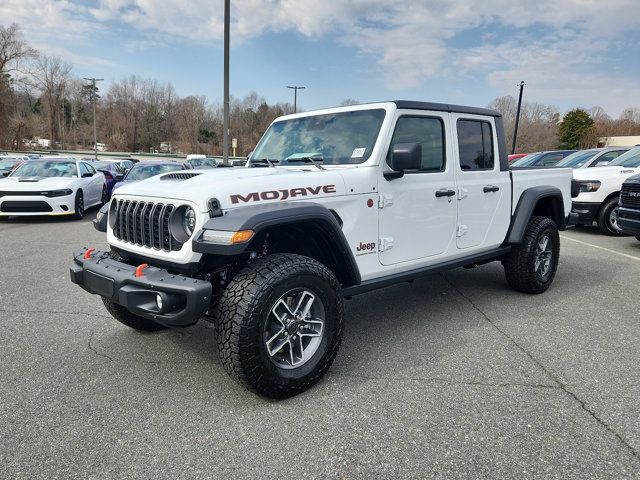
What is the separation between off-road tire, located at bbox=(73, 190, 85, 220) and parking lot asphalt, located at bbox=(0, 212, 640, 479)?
6798mm

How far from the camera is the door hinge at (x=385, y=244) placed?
3.62 meters

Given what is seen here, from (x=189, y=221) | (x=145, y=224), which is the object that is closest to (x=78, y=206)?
(x=145, y=224)

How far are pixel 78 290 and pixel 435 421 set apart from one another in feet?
14.1

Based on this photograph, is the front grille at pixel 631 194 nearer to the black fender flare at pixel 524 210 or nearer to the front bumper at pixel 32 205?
the black fender flare at pixel 524 210

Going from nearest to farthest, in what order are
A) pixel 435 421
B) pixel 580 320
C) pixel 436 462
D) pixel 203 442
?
pixel 436 462
pixel 203 442
pixel 435 421
pixel 580 320

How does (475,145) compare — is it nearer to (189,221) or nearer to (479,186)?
(479,186)

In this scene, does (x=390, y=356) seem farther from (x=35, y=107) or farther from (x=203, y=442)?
(x=35, y=107)

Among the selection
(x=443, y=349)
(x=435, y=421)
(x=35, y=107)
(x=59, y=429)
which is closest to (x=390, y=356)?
(x=443, y=349)

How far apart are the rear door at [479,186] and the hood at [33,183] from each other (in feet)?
31.7

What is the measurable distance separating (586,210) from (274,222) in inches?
356

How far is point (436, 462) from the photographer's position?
7.68ft

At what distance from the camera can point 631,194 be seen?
753 centimetres

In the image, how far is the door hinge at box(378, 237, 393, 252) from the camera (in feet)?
11.9

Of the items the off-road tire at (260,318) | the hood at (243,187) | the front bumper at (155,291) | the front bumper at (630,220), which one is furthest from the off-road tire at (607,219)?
the front bumper at (155,291)
